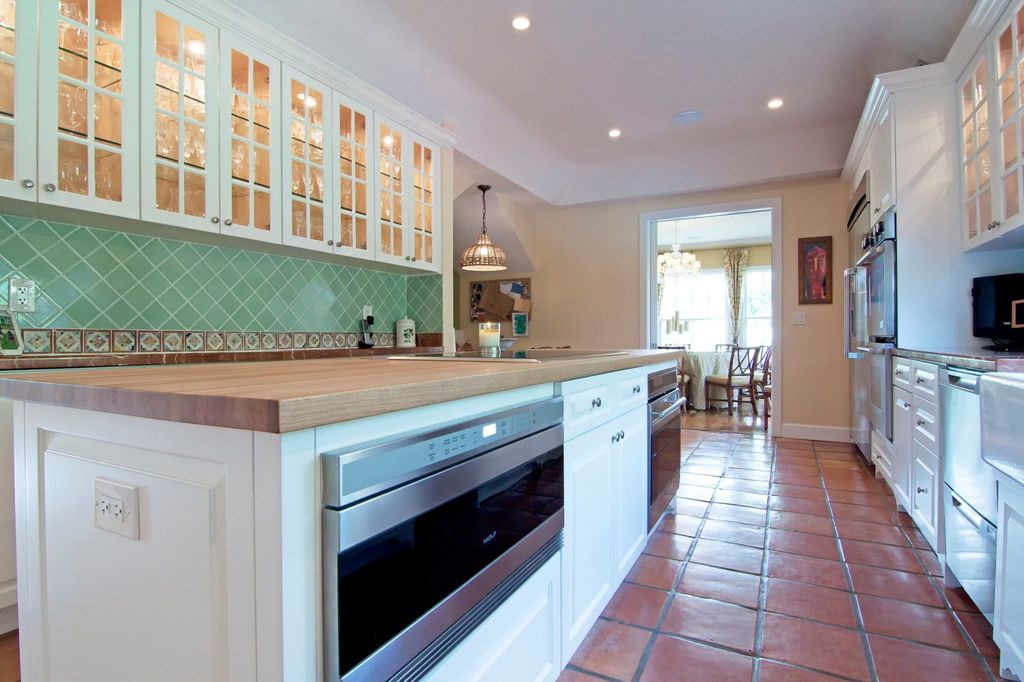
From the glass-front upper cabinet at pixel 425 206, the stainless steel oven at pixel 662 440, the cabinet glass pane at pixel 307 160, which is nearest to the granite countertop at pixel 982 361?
the stainless steel oven at pixel 662 440

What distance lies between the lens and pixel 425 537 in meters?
0.84

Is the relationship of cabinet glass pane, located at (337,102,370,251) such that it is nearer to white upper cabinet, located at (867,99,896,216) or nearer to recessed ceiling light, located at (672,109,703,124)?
recessed ceiling light, located at (672,109,703,124)

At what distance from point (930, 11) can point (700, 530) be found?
293 cm

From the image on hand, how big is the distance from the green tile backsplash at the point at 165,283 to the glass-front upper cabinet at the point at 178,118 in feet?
0.94

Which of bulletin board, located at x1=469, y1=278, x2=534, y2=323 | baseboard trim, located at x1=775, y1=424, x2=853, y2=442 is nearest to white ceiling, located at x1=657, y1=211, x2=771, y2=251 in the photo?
bulletin board, located at x1=469, y1=278, x2=534, y2=323

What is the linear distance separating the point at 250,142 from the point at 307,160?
28 cm

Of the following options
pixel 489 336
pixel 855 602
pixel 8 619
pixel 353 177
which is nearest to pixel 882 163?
pixel 855 602

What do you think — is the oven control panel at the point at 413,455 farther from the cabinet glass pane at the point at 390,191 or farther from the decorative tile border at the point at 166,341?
the cabinet glass pane at the point at 390,191

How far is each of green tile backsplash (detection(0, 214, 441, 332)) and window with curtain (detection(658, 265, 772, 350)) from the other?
22.6 ft

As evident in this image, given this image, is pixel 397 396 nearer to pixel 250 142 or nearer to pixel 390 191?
pixel 250 142

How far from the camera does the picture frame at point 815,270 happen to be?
14.9 feet

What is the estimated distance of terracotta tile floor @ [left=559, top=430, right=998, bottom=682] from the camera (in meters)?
1.50

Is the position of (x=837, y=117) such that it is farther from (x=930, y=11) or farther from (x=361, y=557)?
(x=361, y=557)

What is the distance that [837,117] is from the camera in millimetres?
4070
